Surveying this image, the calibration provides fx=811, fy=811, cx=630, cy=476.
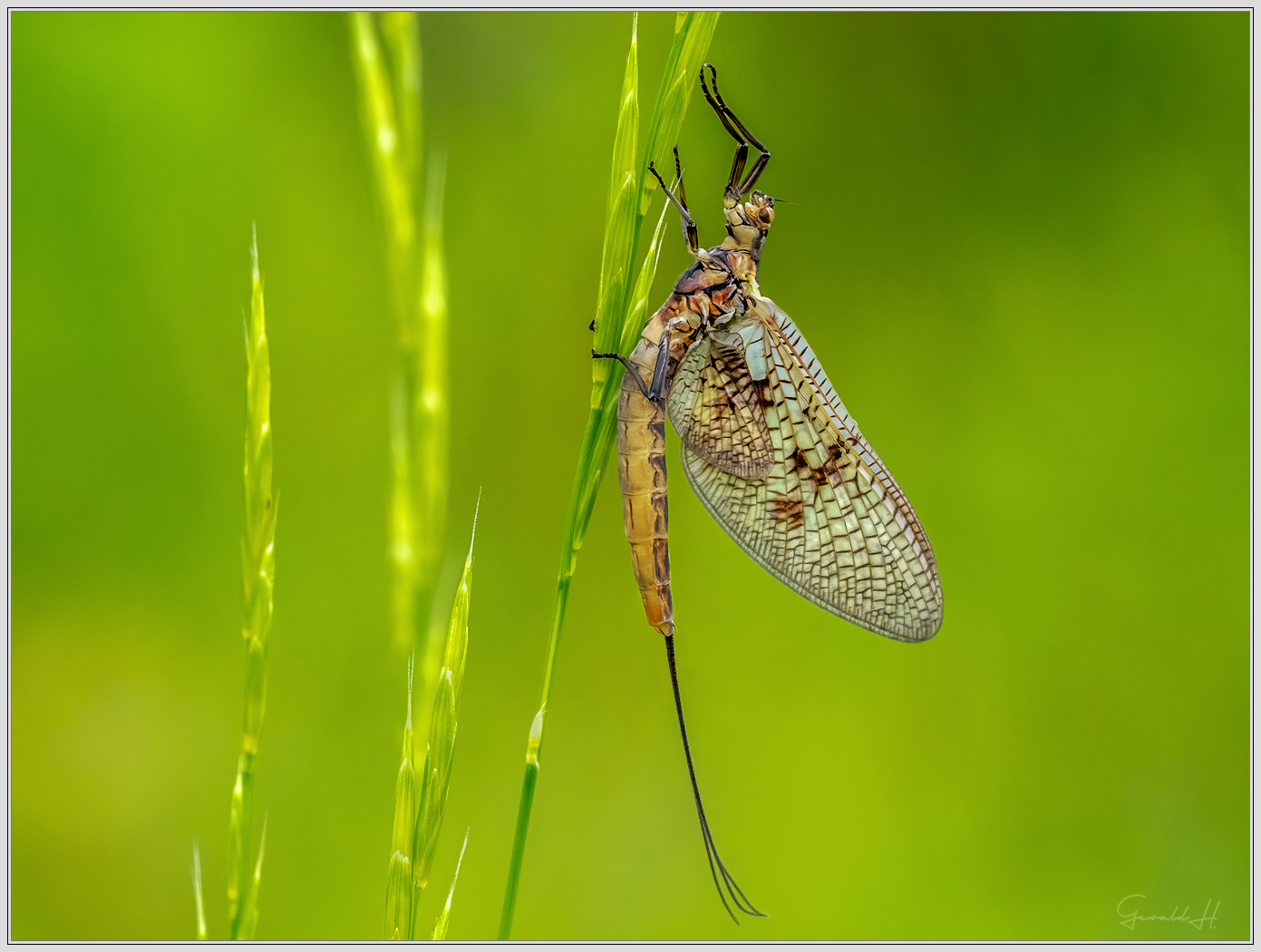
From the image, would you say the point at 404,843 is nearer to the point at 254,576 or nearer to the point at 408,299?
the point at 254,576

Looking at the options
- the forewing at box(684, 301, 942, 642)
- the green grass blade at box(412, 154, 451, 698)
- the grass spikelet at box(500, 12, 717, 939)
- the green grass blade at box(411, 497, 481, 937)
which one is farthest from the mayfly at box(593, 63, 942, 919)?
the green grass blade at box(411, 497, 481, 937)

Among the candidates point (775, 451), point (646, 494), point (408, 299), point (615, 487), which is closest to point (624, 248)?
point (408, 299)

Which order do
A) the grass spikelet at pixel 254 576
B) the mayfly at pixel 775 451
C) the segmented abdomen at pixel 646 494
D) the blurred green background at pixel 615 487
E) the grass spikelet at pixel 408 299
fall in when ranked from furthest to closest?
1. the blurred green background at pixel 615 487
2. the mayfly at pixel 775 451
3. the segmented abdomen at pixel 646 494
4. the grass spikelet at pixel 408 299
5. the grass spikelet at pixel 254 576

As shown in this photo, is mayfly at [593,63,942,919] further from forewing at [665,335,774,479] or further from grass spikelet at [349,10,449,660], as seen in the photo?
grass spikelet at [349,10,449,660]

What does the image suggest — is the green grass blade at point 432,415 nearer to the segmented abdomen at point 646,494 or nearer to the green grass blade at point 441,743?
the green grass blade at point 441,743

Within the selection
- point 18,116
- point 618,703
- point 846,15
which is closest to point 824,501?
point 618,703

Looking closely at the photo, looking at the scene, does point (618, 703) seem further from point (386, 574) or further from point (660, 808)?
point (386, 574)

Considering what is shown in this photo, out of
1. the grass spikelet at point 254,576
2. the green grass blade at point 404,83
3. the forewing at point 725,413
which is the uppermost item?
the green grass blade at point 404,83

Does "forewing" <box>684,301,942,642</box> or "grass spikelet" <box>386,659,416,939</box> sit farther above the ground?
"forewing" <box>684,301,942,642</box>

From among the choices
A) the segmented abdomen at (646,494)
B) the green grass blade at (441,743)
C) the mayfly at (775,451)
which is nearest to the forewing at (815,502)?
the mayfly at (775,451)
